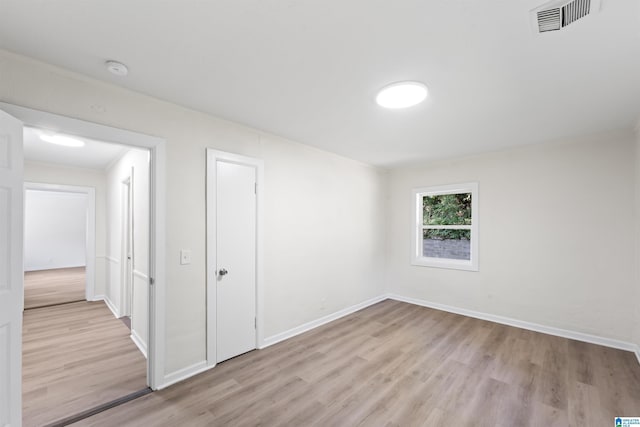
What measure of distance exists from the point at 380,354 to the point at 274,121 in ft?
9.33

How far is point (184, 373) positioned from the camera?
2.47 metres

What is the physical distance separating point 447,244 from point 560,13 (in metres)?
3.84

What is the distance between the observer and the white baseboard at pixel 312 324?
3203 millimetres

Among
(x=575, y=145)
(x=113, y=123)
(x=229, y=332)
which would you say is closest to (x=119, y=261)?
(x=229, y=332)

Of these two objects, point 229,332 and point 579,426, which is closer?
point 579,426

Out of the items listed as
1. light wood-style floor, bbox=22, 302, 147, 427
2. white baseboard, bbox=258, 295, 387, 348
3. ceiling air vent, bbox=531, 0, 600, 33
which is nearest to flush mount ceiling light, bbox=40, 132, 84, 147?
light wood-style floor, bbox=22, 302, 147, 427

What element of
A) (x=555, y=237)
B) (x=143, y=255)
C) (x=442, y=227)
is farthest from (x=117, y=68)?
(x=555, y=237)

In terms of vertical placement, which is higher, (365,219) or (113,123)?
(113,123)

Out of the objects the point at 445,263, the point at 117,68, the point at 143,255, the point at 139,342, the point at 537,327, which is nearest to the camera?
the point at 117,68

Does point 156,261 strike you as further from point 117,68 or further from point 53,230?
point 53,230

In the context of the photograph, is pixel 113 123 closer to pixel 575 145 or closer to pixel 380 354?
pixel 380 354

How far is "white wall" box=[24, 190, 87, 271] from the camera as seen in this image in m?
8.67

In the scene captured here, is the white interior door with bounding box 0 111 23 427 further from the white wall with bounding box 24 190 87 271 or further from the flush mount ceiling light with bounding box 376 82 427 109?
the white wall with bounding box 24 190 87 271

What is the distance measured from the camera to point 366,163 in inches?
188
